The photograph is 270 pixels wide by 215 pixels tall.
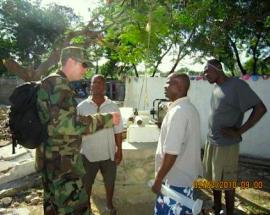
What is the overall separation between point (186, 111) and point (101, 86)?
1.81 meters

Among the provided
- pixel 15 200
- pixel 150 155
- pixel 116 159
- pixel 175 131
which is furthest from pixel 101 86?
pixel 15 200

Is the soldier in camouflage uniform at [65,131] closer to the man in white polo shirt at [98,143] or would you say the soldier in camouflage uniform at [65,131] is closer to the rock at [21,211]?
the man in white polo shirt at [98,143]

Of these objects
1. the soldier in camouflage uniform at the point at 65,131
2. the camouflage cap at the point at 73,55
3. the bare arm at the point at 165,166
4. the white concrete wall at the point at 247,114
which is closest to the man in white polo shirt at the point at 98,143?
the soldier in camouflage uniform at the point at 65,131

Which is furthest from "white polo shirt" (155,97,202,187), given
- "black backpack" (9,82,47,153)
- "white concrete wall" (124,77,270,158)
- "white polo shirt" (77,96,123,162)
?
"white concrete wall" (124,77,270,158)

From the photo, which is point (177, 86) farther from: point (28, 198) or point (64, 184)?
point (28, 198)

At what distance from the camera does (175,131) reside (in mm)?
2926

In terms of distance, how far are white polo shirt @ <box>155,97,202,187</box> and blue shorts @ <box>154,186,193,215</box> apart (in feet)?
0.14

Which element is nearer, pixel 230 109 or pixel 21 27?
pixel 230 109

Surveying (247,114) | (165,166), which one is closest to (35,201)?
(165,166)

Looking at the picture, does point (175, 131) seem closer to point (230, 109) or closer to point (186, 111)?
point (186, 111)

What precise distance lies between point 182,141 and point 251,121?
1328 mm

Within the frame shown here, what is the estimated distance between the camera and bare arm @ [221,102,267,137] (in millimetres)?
3965

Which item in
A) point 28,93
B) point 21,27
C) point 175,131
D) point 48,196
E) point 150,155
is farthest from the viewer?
point 21,27

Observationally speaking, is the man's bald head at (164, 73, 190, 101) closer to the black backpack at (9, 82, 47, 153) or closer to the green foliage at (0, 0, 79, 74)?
the black backpack at (9, 82, 47, 153)
